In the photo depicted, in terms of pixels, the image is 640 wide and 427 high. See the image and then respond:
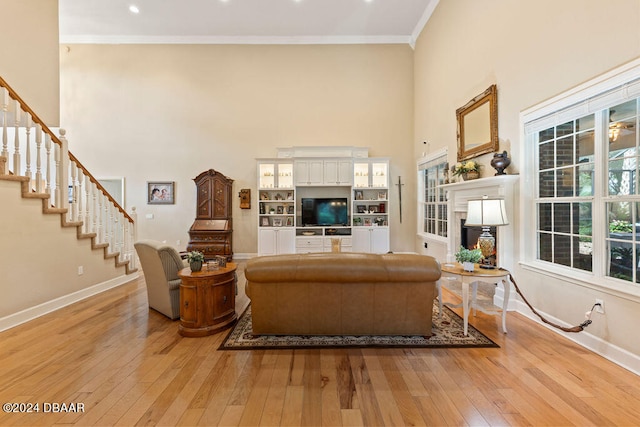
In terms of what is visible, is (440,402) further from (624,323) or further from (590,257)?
(590,257)

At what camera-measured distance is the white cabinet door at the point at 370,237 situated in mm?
6695

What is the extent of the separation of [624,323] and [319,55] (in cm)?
746

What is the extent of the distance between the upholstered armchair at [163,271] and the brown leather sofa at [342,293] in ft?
3.92

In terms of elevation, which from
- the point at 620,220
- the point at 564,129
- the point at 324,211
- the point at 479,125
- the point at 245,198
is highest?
the point at 479,125

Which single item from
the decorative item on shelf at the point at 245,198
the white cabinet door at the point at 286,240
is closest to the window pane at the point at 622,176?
the white cabinet door at the point at 286,240

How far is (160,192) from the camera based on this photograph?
23.4 ft

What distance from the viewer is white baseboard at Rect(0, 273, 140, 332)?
10.0ft

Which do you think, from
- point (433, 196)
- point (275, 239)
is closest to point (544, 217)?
point (433, 196)

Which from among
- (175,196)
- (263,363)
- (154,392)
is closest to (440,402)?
(263,363)

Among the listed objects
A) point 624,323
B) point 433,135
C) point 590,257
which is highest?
point 433,135

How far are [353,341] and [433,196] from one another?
457 cm

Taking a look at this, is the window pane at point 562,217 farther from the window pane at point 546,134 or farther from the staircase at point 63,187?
the staircase at point 63,187

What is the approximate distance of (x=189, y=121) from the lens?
7.16 meters

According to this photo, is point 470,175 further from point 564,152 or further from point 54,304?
point 54,304
